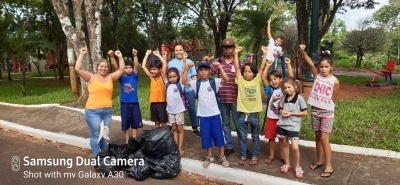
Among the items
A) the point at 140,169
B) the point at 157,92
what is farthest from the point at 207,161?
the point at 157,92

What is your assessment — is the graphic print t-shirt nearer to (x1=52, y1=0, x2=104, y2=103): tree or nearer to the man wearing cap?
the man wearing cap

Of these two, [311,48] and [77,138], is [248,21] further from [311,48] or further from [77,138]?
[77,138]

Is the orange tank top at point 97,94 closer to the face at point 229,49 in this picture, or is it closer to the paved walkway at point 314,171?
the paved walkway at point 314,171

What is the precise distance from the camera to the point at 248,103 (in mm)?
4121

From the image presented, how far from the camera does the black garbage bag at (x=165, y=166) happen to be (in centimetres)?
409

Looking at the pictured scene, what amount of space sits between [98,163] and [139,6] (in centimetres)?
1891

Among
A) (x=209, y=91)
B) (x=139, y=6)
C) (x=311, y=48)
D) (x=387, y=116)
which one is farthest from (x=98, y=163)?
(x=139, y=6)

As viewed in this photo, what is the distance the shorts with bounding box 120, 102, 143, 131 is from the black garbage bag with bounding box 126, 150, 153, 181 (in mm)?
892

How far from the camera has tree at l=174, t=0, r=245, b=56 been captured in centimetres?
1722

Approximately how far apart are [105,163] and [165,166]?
33.9 inches

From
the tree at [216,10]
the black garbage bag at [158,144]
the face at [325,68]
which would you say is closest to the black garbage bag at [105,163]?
the black garbage bag at [158,144]

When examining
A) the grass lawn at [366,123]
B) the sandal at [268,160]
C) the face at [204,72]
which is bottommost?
the sandal at [268,160]

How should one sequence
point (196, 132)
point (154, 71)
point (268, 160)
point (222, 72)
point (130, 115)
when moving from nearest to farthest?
point (222, 72), point (268, 160), point (154, 71), point (130, 115), point (196, 132)

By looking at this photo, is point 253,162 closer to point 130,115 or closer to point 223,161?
point 223,161
